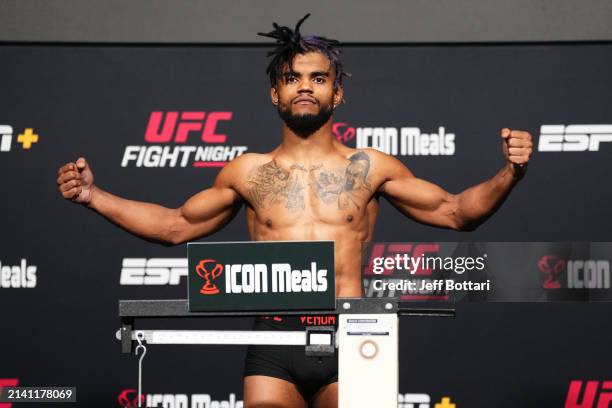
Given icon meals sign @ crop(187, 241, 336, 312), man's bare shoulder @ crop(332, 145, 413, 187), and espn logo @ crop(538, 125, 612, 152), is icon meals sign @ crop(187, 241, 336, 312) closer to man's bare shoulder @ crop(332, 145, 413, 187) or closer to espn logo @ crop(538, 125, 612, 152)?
man's bare shoulder @ crop(332, 145, 413, 187)

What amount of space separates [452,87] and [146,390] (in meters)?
2.09

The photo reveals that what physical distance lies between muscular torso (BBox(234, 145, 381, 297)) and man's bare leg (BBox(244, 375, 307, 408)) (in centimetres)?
37

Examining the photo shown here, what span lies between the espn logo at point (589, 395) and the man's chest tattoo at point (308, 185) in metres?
1.84

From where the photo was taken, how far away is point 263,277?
8.82 feet

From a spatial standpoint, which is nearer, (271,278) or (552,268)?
(271,278)

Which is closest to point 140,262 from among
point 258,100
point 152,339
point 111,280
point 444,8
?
point 111,280

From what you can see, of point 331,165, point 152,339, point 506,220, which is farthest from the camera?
point 506,220

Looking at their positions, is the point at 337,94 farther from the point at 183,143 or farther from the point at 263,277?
the point at 183,143

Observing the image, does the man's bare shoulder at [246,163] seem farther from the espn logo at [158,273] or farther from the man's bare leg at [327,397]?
the espn logo at [158,273]

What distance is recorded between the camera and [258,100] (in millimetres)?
4980

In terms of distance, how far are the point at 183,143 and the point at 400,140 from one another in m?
1.06

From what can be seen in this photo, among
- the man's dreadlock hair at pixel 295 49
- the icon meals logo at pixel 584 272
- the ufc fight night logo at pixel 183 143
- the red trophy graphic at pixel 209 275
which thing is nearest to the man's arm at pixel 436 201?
the man's dreadlock hair at pixel 295 49

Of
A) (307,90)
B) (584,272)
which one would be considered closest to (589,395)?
(584,272)

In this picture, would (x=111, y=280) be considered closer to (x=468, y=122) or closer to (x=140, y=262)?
(x=140, y=262)
